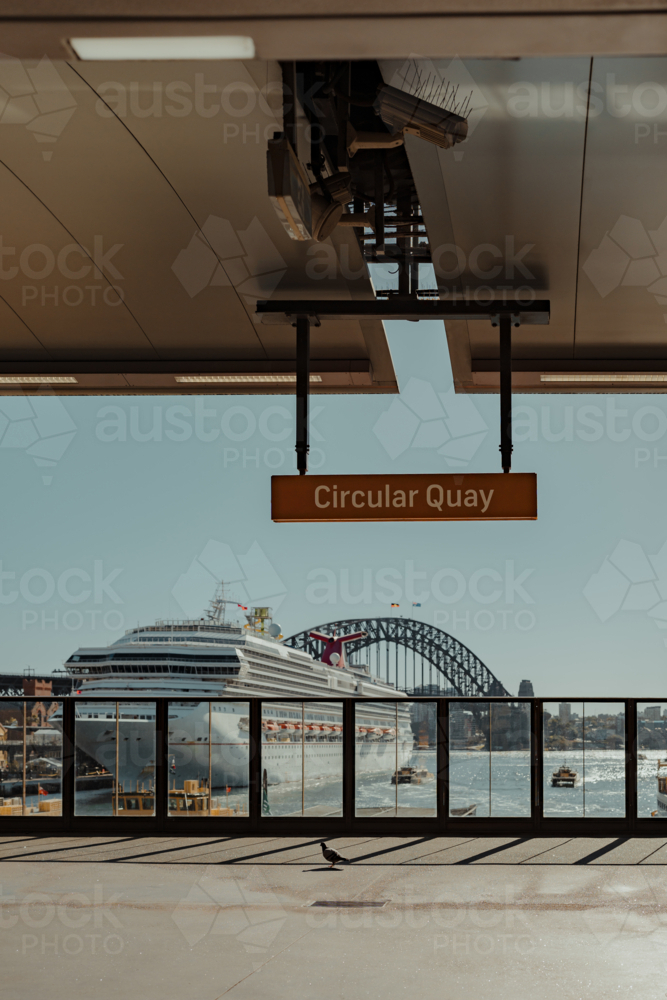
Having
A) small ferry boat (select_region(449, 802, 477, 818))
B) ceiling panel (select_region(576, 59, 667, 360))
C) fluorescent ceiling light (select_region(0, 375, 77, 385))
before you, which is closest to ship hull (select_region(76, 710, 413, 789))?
small ferry boat (select_region(449, 802, 477, 818))

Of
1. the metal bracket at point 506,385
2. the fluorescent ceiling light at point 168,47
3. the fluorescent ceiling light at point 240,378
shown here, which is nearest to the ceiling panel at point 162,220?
the fluorescent ceiling light at point 240,378

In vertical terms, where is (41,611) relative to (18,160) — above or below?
below

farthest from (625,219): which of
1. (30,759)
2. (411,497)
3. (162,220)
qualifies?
(30,759)

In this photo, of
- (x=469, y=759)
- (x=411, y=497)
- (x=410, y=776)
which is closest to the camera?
(x=411, y=497)

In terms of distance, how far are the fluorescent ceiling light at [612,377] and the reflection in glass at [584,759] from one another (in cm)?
410

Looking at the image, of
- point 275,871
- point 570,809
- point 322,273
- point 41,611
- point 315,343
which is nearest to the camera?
point 322,273

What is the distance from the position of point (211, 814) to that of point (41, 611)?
952 inches

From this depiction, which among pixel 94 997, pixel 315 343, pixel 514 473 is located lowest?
pixel 94 997

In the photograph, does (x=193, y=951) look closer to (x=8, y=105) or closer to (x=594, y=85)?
(x=8, y=105)

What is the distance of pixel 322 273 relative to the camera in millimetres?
5660

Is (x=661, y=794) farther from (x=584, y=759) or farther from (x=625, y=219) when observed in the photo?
(x=625, y=219)

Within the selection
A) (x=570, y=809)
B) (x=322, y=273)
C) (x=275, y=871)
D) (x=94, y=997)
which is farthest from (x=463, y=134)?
(x=570, y=809)

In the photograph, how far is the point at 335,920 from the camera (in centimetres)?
580

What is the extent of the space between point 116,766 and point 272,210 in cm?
676
